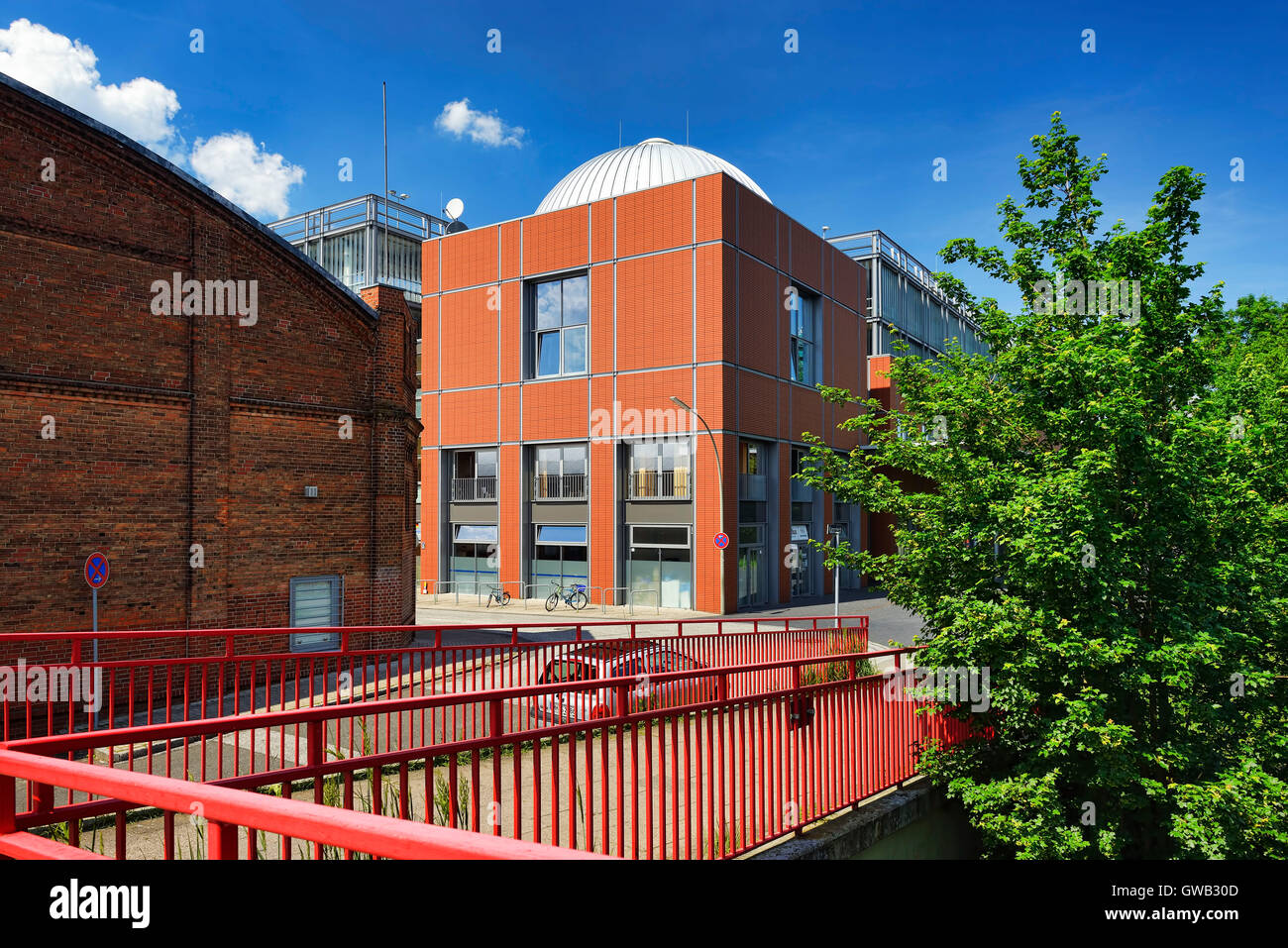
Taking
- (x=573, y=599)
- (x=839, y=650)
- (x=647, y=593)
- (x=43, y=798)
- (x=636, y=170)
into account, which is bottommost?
(x=573, y=599)

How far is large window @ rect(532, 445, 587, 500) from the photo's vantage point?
3148 cm

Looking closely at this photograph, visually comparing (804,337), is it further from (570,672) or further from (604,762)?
(604,762)

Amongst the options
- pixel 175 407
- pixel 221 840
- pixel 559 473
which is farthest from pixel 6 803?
pixel 559 473

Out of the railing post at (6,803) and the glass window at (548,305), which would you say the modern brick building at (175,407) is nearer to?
the railing post at (6,803)

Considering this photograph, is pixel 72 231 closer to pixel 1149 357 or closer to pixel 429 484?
pixel 1149 357

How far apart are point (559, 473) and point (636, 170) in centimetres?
1440

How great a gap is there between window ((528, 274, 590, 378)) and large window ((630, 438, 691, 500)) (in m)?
4.59

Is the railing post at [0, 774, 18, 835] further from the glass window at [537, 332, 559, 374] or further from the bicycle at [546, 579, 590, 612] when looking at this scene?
the glass window at [537, 332, 559, 374]

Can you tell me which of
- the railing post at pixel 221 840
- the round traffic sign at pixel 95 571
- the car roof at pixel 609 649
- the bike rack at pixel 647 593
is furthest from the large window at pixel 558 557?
the railing post at pixel 221 840

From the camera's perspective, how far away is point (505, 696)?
421cm

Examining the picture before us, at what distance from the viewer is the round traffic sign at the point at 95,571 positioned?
1181 cm

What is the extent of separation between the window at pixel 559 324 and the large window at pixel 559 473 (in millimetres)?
3149

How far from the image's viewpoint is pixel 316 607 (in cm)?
1532
